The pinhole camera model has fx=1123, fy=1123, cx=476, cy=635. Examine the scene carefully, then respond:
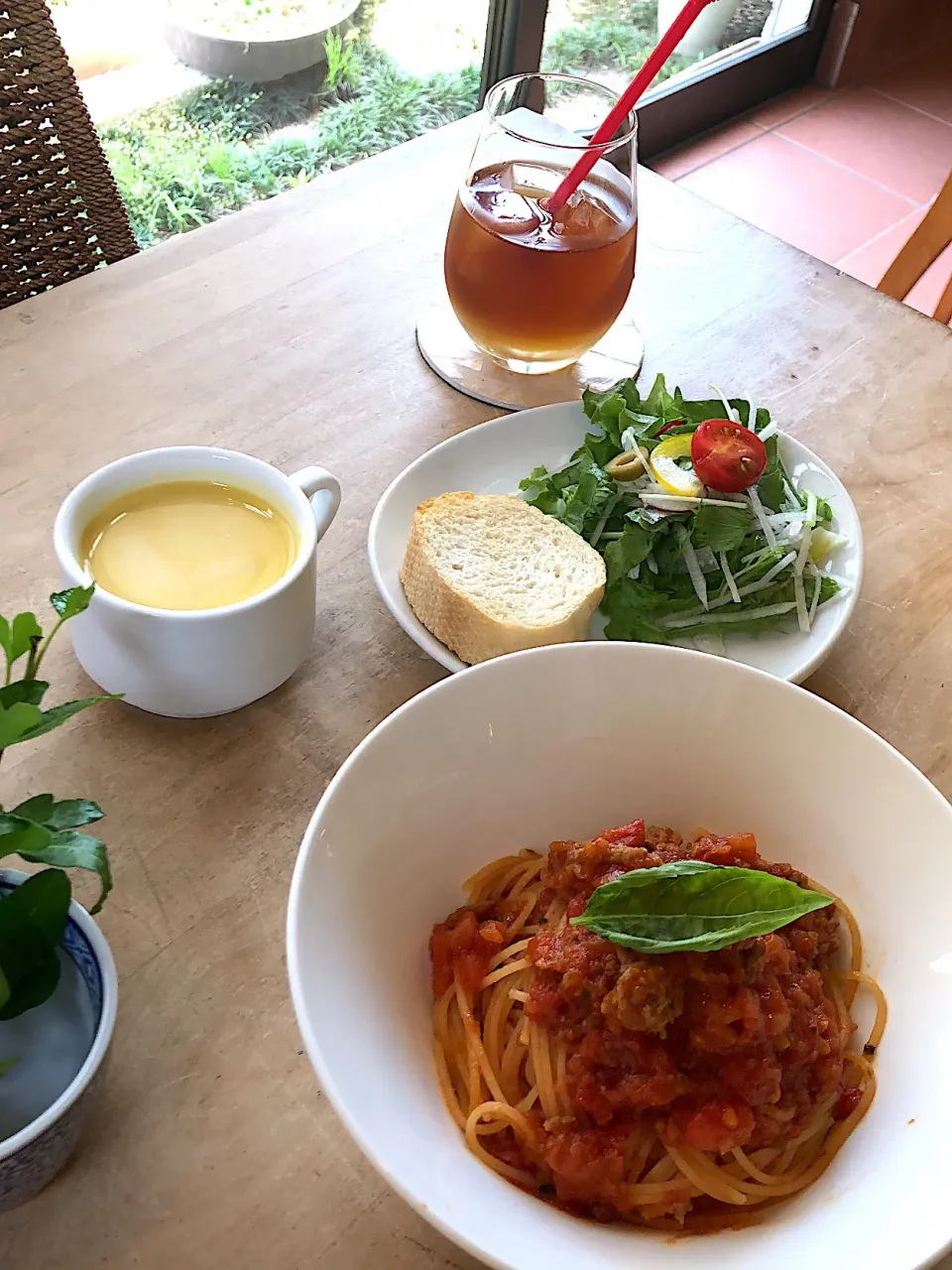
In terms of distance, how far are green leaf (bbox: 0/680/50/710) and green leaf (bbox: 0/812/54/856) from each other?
7cm

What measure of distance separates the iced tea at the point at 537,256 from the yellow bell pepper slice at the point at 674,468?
0.21m

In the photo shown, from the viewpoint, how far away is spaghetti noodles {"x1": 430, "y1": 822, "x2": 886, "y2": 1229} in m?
0.75

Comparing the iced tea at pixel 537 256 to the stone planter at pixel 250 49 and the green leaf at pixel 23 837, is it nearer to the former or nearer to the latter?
the green leaf at pixel 23 837

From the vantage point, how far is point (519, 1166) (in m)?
0.77

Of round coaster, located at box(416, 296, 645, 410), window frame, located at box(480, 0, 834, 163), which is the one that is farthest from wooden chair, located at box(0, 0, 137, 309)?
window frame, located at box(480, 0, 834, 163)

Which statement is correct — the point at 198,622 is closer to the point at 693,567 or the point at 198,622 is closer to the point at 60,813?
the point at 60,813

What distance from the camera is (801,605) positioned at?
1193 mm

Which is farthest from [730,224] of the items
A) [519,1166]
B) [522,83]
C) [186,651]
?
[519,1166]

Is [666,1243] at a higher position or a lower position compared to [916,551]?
higher

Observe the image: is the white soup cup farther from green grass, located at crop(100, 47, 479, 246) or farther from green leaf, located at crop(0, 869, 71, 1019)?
green grass, located at crop(100, 47, 479, 246)

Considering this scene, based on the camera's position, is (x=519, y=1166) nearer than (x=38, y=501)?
Yes

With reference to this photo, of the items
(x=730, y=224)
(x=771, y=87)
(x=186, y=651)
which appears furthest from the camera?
(x=771, y=87)

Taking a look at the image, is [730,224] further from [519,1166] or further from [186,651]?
[519,1166]

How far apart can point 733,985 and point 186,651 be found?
522 millimetres
